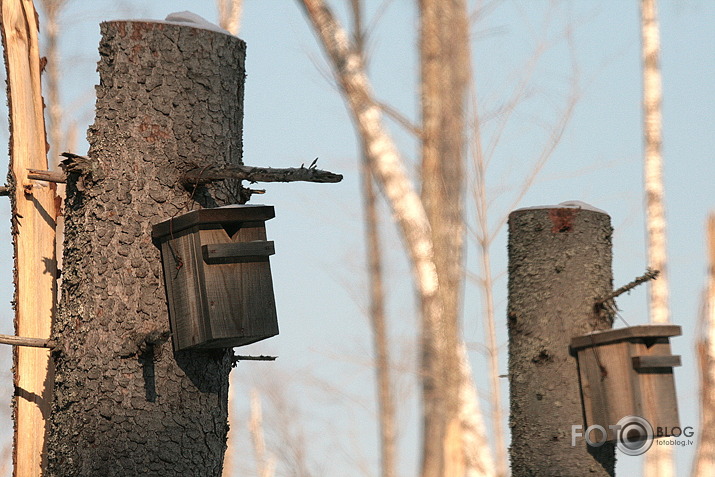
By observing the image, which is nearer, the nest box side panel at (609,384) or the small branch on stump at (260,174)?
the small branch on stump at (260,174)

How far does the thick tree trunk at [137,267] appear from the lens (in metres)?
3.29

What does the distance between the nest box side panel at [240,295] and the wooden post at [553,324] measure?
1.88 meters

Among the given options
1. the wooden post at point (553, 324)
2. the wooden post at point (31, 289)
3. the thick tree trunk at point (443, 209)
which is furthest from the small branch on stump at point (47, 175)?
the wooden post at point (553, 324)

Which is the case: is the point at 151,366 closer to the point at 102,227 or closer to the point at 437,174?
the point at 102,227

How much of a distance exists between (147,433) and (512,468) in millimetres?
2273

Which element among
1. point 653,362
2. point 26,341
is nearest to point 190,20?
point 26,341

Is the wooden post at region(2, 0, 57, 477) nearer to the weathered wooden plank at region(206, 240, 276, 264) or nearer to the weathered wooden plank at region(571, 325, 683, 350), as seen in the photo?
the weathered wooden plank at region(206, 240, 276, 264)

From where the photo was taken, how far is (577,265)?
4.89 metres

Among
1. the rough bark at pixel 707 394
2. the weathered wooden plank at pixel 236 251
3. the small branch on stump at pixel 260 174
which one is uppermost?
the small branch on stump at pixel 260 174

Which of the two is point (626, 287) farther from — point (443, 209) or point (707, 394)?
point (707, 394)

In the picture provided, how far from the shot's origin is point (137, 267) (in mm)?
3361

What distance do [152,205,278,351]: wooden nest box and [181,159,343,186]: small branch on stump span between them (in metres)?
0.11

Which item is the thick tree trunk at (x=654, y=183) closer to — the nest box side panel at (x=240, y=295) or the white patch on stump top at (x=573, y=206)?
the white patch on stump top at (x=573, y=206)

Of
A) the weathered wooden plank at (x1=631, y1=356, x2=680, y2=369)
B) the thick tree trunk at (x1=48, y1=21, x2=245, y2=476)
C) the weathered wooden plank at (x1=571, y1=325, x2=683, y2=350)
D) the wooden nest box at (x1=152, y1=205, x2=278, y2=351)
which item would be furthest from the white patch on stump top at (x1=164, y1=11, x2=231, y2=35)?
the weathered wooden plank at (x1=631, y1=356, x2=680, y2=369)
